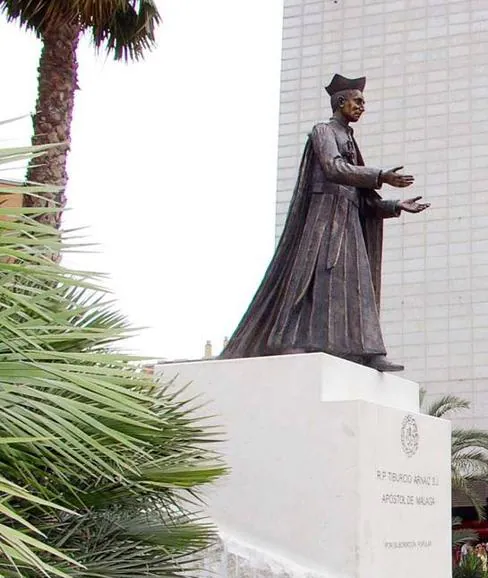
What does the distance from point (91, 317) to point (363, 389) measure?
2.88 meters

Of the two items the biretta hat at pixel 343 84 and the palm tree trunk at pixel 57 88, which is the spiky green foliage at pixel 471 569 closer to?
the palm tree trunk at pixel 57 88

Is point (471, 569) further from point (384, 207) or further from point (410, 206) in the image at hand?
point (410, 206)

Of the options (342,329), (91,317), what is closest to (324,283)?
(342,329)

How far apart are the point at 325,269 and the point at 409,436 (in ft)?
4.06

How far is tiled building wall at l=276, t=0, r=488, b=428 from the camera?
95.2 ft

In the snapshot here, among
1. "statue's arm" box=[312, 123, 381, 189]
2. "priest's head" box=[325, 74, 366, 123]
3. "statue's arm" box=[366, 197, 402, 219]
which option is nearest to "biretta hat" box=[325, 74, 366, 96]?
"priest's head" box=[325, 74, 366, 123]

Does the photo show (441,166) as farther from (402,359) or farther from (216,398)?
(216,398)

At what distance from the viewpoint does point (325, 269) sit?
7762 mm

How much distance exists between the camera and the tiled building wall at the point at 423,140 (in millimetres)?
29031

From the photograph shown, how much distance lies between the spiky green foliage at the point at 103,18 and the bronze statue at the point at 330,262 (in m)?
4.07

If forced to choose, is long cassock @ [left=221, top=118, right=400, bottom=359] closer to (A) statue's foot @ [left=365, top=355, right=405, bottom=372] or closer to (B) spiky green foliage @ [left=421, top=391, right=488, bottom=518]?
(A) statue's foot @ [left=365, top=355, right=405, bottom=372]

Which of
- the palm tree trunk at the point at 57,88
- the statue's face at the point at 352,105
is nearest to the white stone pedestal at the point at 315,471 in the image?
the statue's face at the point at 352,105

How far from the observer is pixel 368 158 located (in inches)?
1251

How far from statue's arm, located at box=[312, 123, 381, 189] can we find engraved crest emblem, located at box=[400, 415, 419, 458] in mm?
1556
